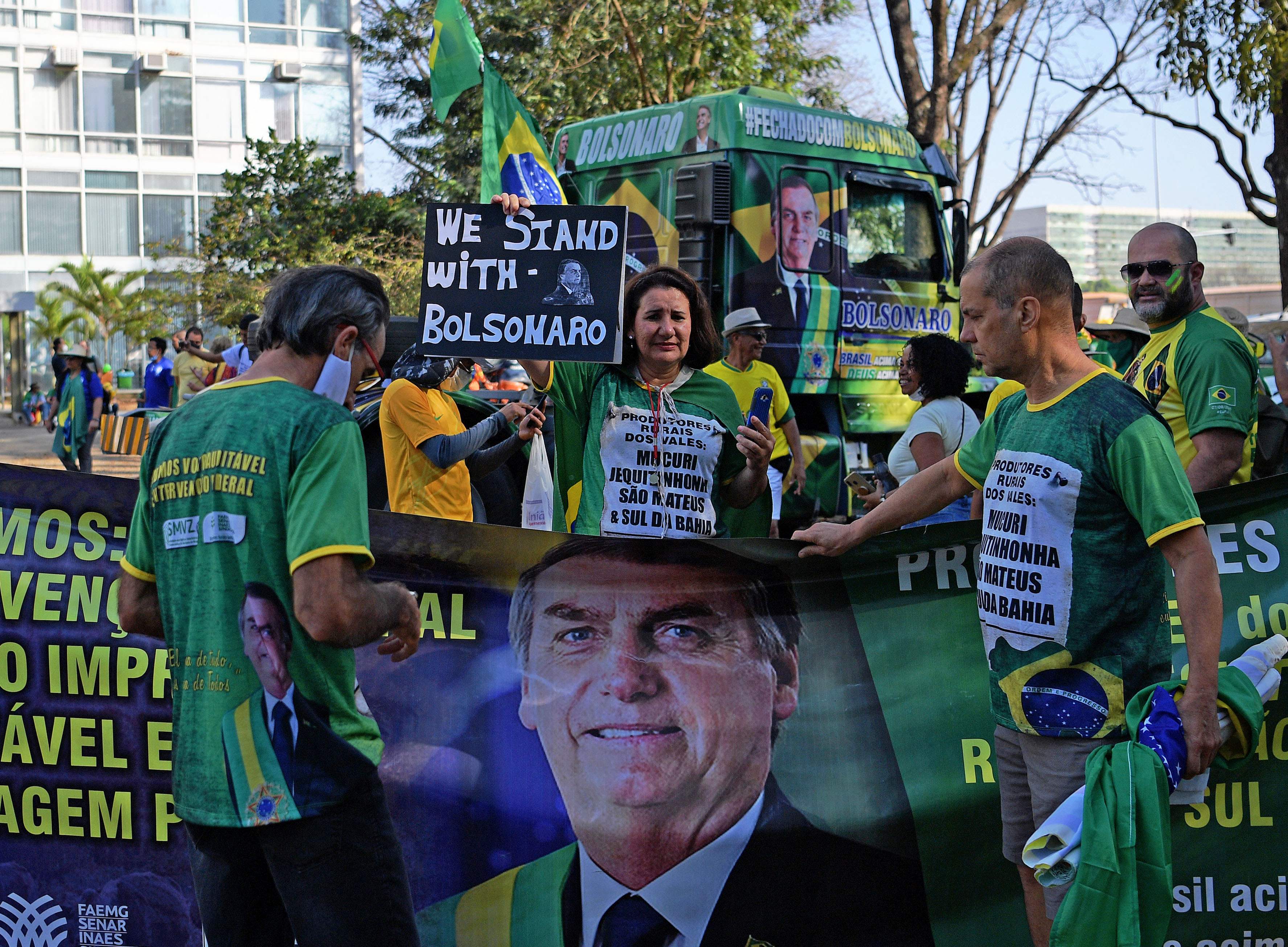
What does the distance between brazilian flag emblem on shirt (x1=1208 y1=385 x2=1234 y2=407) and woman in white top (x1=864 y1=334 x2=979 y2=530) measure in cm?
151

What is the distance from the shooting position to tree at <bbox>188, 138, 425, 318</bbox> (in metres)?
22.8

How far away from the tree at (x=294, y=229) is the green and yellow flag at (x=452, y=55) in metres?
15.4

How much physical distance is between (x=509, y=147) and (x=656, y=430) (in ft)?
10.1

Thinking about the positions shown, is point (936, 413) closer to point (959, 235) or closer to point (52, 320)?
point (959, 235)

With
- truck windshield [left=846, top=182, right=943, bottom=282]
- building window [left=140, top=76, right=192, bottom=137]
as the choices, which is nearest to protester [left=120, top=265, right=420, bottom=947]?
truck windshield [left=846, top=182, right=943, bottom=282]

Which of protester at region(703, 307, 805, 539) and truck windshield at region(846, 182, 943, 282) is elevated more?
truck windshield at region(846, 182, 943, 282)

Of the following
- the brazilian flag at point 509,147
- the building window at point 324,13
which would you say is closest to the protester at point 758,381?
the brazilian flag at point 509,147

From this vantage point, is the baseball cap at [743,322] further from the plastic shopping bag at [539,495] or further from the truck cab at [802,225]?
the plastic shopping bag at [539,495]

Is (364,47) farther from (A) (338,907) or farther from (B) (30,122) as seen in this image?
(A) (338,907)

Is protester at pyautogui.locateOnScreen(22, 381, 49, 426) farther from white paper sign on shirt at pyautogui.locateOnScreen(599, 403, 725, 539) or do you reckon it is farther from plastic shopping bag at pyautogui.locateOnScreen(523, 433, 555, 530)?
white paper sign on shirt at pyautogui.locateOnScreen(599, 403, 725, 539)

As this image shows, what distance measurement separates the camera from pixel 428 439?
5254 millimetres

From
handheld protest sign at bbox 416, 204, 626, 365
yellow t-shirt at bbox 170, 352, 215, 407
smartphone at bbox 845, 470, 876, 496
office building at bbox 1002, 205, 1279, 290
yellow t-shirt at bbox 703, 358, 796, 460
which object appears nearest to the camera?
handheld protest sign at bbox 416, 204, 626, 365

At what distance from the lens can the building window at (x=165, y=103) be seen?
36969mm

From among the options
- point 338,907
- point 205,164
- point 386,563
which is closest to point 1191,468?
point 386,563
